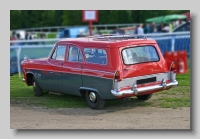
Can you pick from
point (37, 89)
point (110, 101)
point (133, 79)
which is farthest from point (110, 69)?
point (37, 89)

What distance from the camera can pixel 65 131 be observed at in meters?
8.77

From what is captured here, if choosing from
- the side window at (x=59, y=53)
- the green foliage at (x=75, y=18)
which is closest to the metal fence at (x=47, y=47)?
the green foliage at (x=75, y=18)

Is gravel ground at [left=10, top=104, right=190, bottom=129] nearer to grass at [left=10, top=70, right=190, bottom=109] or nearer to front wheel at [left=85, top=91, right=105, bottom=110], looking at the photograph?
front wheel at [left=85, top=91, right=105, bottom=110]

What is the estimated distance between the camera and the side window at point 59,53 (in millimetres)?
11246

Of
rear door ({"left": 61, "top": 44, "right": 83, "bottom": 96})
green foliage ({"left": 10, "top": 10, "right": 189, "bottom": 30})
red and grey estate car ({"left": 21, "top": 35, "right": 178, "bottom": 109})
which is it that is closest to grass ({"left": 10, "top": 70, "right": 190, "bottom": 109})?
red and grey estate car ({"left": 21, "top": 35, "right": 178, "bottom": 109})

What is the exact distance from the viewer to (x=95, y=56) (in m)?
10.2

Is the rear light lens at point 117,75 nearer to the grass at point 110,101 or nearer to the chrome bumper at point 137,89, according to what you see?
the chrome bumper at point 137,89

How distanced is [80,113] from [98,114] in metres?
0.46

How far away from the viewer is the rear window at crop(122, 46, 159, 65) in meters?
9.98

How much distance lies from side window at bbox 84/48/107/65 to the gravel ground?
116cm

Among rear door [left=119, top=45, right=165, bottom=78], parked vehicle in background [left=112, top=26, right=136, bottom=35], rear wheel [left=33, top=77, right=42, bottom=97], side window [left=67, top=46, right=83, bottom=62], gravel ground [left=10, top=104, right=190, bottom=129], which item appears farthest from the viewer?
parked vehicle in background [left=112, top=26, right=136, bottom=35]

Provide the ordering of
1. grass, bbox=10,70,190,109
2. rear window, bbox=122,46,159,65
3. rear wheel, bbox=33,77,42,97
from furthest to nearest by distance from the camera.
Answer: rear wheel, bbox=33,77,42,97 → grass, bbox=10,70,190,109 → rear window, bbox=122,46,159,65

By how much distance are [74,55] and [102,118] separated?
1.99 m

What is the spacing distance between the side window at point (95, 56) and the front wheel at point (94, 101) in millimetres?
756
